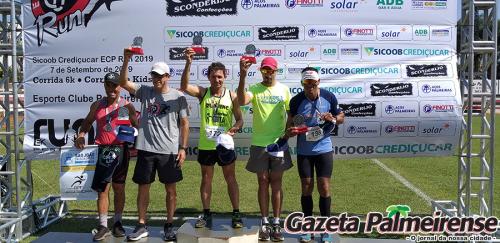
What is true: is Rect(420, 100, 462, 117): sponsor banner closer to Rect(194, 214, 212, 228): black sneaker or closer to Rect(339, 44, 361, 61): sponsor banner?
Rect(339, 44, 361, 61): sponsor banner

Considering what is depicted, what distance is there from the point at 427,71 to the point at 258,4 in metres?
2.54

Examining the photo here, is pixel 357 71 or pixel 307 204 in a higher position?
pixel 357 71

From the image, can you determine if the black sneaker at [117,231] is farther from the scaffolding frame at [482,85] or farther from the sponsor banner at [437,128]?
the scaffolding frame at [482,85]

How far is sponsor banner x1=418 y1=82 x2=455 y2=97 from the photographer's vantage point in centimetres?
680

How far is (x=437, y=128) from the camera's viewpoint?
6883 millimetres

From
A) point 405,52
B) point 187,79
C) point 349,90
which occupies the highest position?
point 405,52

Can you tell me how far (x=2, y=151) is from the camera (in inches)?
579

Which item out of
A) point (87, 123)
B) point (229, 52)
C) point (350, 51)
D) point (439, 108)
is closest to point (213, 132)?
point (87, 123)

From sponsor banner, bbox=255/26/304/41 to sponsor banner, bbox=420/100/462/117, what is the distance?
1.97 meters

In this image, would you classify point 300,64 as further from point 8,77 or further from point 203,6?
point 8,77

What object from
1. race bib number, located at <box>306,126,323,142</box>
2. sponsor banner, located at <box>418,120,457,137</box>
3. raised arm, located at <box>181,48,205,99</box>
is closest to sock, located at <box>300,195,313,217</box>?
race bib number, located at <box>306,126,323,142</box>

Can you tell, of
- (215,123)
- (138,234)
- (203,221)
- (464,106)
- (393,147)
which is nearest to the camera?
(138,234)

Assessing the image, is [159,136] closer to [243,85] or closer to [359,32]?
[243,85]

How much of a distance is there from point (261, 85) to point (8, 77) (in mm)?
3499
